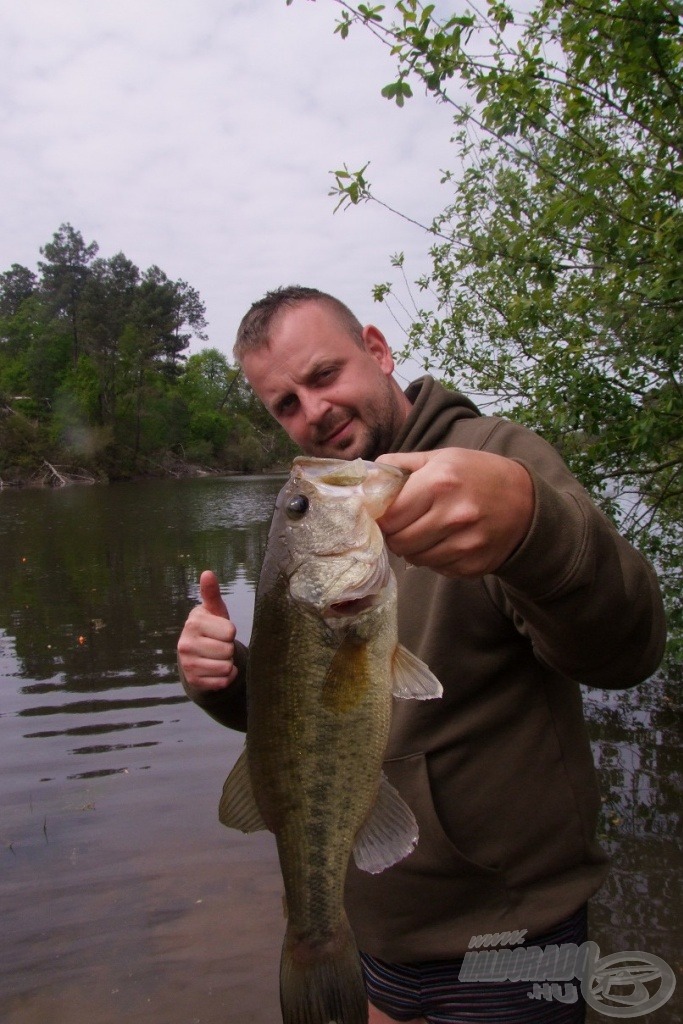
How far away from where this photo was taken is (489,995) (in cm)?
222

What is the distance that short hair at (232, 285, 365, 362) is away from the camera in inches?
114

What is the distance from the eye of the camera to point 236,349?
9.95ft

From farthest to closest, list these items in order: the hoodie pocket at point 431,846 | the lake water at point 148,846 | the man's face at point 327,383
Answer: the lake water at point 148,846
the man's face at point 327,383
the hoodie pocket at point 431,846

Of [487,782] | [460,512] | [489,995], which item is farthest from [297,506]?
[489,995]

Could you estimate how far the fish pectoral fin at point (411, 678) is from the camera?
5.91ft

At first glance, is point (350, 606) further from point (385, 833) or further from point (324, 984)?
point (324, 984)

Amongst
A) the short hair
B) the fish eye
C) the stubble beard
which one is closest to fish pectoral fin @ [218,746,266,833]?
the fish eye

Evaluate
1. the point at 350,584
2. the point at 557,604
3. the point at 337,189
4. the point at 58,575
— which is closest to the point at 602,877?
the point at 557,604

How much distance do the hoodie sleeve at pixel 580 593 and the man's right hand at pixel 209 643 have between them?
0.85m

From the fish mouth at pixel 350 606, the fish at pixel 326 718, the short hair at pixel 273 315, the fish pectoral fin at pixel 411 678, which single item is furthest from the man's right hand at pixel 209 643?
the short hair at pixel 273 315

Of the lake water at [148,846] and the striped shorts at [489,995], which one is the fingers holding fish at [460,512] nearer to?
the striped shorts at [489,995]

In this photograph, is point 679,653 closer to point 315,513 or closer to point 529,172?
point 529,172

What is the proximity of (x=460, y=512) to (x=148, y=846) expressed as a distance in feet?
17.3

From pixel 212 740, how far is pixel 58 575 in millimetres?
10937
